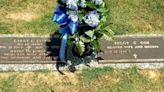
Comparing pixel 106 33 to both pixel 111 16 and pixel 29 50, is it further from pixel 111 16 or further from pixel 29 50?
pixel 111 16

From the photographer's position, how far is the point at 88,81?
27.2 ft

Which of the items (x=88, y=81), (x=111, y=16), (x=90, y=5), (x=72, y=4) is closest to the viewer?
(x=72, y=4)

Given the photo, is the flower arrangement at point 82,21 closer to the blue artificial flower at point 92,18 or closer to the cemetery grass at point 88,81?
the blue artificial flower at point 92,18

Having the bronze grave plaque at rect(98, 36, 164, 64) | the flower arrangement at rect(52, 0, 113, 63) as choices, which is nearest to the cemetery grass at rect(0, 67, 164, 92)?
the bronze grave plaque at rect(98, 36, 164, 64)

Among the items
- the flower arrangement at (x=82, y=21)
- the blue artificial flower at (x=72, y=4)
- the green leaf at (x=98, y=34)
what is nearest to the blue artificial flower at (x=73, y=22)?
the flower arrangement at (x=82, y=21)

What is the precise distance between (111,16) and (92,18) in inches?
90.9

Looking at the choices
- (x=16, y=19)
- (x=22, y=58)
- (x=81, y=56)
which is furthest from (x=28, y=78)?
(x=16, y=19)

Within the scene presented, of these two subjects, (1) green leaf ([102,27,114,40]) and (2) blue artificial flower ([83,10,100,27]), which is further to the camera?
(1) green leaf ([102,27,114,40])

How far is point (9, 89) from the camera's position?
26.6ft

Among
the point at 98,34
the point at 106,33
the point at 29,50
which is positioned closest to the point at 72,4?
the point at 98,34

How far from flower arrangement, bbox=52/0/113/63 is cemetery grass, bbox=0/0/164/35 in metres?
1.34

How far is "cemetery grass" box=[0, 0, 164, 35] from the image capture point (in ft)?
31.1

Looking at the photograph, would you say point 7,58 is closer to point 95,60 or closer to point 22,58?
point 22,58

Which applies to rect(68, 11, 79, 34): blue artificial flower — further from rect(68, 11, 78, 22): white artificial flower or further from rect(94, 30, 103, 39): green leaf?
rect(94, 30, 103, 39): green leaf
